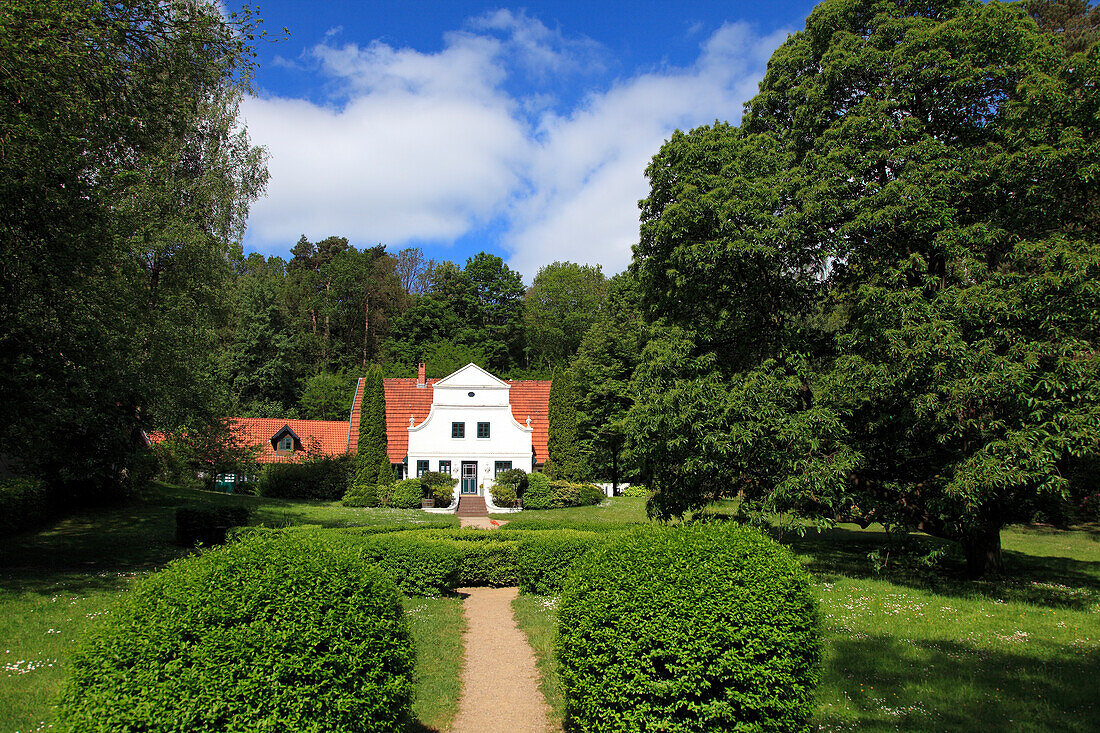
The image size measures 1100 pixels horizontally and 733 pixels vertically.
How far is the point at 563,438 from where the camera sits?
38688 mm

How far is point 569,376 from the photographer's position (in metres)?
40.4

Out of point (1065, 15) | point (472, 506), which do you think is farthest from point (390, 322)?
point (1065, 15)

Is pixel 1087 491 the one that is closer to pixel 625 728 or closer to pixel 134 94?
pixel 625 728

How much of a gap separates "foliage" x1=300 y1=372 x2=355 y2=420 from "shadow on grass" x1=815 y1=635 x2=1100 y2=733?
48857 mm

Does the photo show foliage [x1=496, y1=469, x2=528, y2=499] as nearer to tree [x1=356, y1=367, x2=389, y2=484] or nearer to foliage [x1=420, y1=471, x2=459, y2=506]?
foliage [x1=420, y1=471, x2=459, y2=506]

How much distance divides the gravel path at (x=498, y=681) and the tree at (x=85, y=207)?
9.86 metres

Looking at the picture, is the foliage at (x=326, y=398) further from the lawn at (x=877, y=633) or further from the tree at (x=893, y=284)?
the tree at (x=893, y=284)

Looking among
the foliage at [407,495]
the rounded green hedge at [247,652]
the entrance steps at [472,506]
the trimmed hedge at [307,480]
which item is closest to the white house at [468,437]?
the entrance steps at [472,506]

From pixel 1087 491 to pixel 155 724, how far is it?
18107mm

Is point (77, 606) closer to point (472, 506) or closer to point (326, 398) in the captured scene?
point (472, 506)

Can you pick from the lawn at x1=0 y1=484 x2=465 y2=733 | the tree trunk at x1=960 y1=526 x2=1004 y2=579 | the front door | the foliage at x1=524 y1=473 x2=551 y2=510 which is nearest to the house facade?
the front door

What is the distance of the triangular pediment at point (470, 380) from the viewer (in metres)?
38.0

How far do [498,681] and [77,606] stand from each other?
23.2 feet

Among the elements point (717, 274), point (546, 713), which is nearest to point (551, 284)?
point (717, 274)
